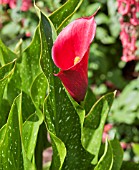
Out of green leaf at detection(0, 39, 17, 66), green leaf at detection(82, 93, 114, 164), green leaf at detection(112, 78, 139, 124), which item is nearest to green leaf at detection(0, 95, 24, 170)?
green leaf at detection(82, 93, 114, 164)

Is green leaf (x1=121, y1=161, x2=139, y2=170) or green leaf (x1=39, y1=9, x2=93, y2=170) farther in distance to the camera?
green leaf (x1=121, y1=161, x2=139, y2=170)

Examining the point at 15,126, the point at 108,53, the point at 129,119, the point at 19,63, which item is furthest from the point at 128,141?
the point at 15,126

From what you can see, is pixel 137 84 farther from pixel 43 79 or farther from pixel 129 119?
pixel 43 79

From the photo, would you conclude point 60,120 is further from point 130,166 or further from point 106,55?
point 106,55

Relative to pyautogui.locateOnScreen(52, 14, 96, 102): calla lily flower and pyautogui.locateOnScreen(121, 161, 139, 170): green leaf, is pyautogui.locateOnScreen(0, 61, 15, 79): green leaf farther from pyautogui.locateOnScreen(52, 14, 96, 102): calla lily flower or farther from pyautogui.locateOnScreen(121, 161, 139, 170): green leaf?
pyautogui.locateOnScreen(121, 161, 139, 170): green leaf

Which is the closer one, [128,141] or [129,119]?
[129,119]

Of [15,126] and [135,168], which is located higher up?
[15,126]

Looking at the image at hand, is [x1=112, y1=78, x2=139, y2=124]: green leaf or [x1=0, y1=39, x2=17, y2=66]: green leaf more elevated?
[x1=0, y1=39, x2=17, y2=66]: green leaf

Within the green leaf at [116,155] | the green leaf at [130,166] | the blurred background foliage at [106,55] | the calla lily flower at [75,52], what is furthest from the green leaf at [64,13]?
the blurred background foliage at [106,55]
